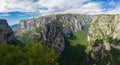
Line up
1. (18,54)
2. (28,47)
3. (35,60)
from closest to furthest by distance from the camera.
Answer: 1. (35,60)
2. (18,54)
3. (28,47)

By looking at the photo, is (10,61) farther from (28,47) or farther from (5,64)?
(28,47)

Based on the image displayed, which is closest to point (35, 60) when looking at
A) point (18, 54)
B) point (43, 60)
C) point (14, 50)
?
point (43, 60)

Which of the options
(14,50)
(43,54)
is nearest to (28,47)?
(14,50)

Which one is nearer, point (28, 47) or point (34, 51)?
point (34, 51)

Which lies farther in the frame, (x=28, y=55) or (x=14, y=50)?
(x=14, y=50)

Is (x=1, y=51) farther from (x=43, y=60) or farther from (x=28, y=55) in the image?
(x=43, y=60)

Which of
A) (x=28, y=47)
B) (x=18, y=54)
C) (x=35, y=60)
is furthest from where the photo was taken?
(x=28, y=47)
